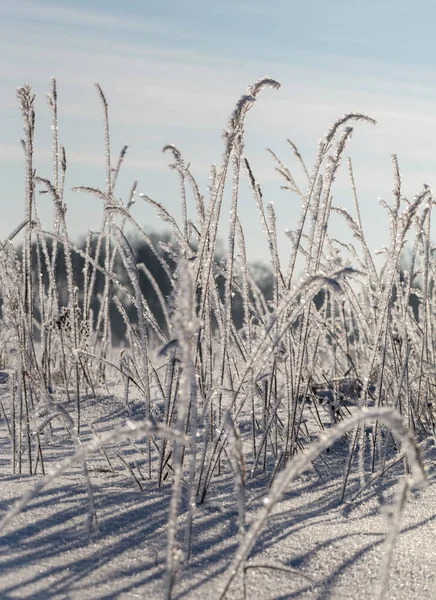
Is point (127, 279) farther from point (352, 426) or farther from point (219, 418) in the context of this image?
point (352, 426)

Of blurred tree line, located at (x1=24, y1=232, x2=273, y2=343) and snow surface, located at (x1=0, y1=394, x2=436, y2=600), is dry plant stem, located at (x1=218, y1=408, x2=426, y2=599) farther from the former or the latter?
blurred tree line, located at (x1=24, y1=232, x2=273, y2=343)

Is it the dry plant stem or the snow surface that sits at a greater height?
the dry plant stem

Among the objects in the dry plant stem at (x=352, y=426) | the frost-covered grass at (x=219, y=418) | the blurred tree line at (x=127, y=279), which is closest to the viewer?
the dry plant stem at (x=352, y=426)

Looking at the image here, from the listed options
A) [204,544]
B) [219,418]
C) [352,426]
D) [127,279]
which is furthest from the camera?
[127,279]

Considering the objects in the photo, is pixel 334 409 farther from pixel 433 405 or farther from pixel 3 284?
pixel 3 284

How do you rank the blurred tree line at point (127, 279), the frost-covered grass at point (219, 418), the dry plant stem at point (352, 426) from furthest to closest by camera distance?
the blurred tree line at point (127, 279), the frost-covered grass at point (219, 418), the dry plant stem at point (352, 426)

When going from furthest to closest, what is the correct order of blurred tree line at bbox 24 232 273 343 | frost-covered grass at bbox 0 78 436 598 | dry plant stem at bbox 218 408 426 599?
1. blurred tree line at bbox 24 232 273 343
2. frost-covered grass at bbox 0 78 436 598
3. dry plant stem at bbox 218 408 426 599

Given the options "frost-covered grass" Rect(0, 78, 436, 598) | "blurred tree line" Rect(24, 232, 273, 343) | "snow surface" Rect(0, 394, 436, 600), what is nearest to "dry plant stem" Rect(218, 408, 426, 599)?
"frost-covered grass" Rect(0, 78, 436, 598)

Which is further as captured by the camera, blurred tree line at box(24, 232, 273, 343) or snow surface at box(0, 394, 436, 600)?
blurred tree line at box(24, 232, 273, 343)

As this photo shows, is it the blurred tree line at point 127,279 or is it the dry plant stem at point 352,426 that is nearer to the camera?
the dry plant stem at point 352,426

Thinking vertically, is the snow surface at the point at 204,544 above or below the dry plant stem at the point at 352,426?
below

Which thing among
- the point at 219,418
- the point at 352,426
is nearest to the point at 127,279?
the point at 219,418

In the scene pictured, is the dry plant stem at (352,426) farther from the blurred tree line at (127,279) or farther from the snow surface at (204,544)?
the blurred tree line at (127,279)

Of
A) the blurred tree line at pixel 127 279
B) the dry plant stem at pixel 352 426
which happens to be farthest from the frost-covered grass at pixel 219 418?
the blurred tree line at pixel 127 279
